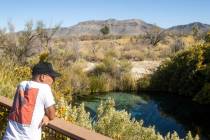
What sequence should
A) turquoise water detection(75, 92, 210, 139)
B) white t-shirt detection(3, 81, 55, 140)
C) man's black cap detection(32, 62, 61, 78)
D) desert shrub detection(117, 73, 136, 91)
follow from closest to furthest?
white t-shirt detection(3, 81, 55, 140) → man's black cap detection(32, 62, 61, 78) → turquoise water detection(75, 92, 210, 139) → desert shrub detection(117, 73, 136, 91)

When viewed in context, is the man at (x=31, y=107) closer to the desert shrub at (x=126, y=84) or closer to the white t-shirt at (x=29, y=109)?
the white t-shirt at (x=29, y=109)

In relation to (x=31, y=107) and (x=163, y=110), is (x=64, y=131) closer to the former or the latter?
(x=31, y=107)

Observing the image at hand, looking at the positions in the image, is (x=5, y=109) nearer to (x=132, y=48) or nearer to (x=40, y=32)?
(x=40, y=32)

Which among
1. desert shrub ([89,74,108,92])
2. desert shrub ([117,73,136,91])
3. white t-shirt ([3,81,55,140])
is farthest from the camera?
desert shrub ([117,73,136,91])

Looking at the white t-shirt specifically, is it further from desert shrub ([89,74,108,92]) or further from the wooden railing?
desert shrub ([89,74,108,92])

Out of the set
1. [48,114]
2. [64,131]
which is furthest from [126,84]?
[48,114]

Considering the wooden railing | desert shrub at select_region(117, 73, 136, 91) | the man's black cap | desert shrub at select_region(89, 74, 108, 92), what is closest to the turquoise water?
desert shrub at select_region(89, 74, 108, 92)

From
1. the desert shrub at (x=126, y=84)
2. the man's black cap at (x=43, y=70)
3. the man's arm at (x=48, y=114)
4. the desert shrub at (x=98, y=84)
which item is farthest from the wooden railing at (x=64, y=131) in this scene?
→ the desert shrub at (x=126, y=84)

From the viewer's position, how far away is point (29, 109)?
448 centimetres

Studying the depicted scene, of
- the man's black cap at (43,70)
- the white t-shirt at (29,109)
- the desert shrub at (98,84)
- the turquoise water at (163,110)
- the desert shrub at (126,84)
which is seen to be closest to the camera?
the white t-shirt at (29,109)

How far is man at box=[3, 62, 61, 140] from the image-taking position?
448 cm

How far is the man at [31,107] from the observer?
14.7 feet

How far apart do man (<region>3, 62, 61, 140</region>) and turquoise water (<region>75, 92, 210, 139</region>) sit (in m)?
15.3

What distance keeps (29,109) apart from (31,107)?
0.03 meters
